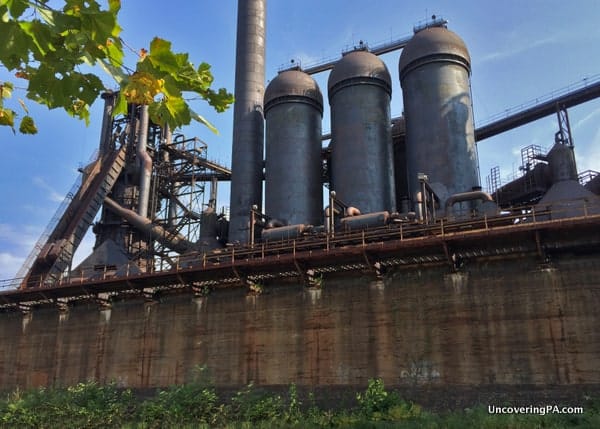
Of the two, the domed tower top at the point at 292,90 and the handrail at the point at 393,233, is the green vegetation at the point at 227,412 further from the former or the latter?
the domed tower top at the point at 292,90

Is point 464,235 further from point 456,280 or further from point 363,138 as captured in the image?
point 363,138

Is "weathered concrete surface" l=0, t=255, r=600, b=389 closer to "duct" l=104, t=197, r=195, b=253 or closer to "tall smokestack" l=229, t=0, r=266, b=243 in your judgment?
"tall smokestack" l=229, t=0, r=266, b=243

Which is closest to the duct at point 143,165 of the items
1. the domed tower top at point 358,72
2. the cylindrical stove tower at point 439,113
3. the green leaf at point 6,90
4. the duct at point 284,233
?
the domed tower top at point 358,72

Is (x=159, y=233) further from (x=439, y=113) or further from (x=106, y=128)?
(x=439, y=113)

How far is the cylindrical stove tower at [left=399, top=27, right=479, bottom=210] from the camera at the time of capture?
35344 millimetres

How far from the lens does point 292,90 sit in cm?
4222

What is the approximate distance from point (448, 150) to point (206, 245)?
19.8 meters

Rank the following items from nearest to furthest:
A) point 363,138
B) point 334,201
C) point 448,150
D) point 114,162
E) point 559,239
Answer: point 559,239 < point 334,201 < point 448,150 < point 363,138 < point 114,162

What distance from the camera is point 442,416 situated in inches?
822

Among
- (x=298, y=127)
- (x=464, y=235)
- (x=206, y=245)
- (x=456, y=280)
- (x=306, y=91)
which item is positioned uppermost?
(x=306, y=91)

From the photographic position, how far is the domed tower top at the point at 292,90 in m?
42.2

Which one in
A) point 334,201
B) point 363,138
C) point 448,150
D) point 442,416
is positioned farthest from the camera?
point 363,138

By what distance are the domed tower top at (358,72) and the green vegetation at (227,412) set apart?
24.1m

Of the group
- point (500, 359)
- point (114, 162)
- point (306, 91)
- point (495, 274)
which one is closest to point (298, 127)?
point (306, 91)
